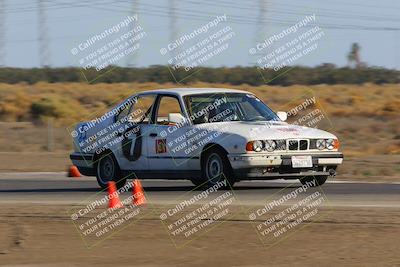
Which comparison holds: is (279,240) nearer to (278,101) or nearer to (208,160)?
(208,160)

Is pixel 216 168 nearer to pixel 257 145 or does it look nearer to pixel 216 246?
pixel 257 145

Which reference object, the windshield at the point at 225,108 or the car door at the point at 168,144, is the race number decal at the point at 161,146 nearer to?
the car door at the point at 168,144

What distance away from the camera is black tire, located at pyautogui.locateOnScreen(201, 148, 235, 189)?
1623 centimetres

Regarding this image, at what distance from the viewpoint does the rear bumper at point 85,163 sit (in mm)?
18250

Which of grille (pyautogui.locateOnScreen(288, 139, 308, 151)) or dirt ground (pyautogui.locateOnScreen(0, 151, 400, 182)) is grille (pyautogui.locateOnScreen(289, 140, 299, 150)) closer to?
grille (pyautogui.locateOnScreen(288, 139, 308, 151))

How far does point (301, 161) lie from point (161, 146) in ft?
7.46

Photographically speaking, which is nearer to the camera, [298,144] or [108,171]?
[298,144]

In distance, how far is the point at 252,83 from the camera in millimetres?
82812

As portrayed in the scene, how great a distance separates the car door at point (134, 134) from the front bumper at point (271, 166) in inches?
73.7

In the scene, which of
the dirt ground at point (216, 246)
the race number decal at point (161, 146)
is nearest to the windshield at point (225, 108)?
the race number decal at point (161, 146)

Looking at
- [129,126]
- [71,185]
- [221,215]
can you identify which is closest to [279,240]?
[221,215]

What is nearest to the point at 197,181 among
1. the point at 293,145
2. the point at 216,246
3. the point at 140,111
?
the point at 140,111

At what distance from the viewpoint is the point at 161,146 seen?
1708 cm

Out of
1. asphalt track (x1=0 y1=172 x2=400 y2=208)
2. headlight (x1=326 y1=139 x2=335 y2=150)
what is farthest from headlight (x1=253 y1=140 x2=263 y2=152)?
headlight (x1=326 y1=139 x2=335 y2=150)
